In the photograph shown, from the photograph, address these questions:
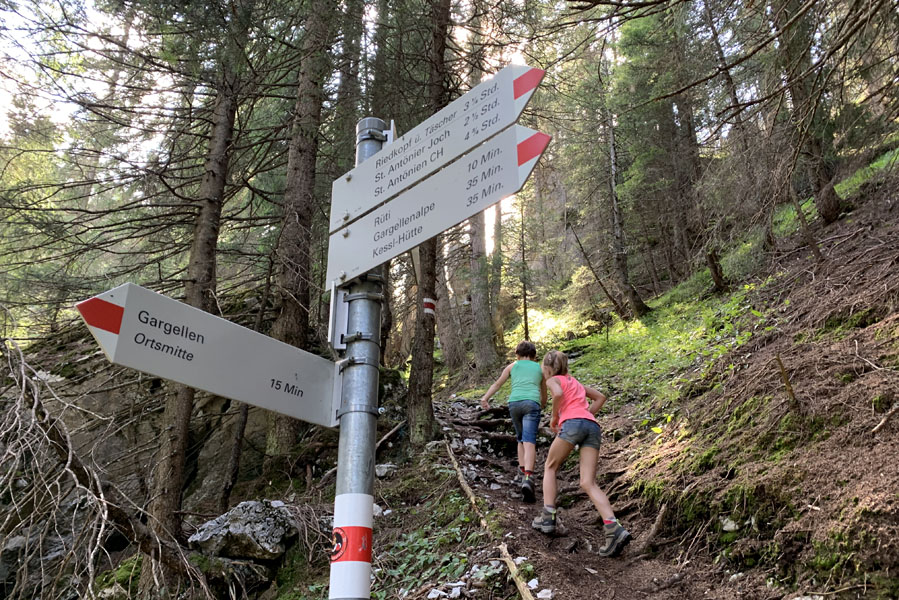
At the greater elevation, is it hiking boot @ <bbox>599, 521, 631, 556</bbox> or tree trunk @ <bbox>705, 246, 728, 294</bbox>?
tree trunk @ <bbox>705, 246, 728, 294</bbox>


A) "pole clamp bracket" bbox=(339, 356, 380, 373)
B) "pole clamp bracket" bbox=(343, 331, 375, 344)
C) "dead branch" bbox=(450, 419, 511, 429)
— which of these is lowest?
"pole clamp bracket" bbox=(339, 356, 380, 373)

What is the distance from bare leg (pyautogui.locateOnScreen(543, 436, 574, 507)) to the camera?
5223 mm

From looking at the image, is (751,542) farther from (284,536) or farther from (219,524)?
(219,524)

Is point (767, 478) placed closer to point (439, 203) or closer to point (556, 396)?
point (556, 396)

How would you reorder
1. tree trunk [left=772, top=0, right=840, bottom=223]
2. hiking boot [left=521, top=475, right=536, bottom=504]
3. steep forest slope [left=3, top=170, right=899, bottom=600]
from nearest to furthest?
steep forest slope [left=3, top=170, right=899, bottom=600] < tree trunk [left=772, top=0, right=840, bottom=223] < hiking boot [left=521, top=475, right=536, bottom=504]

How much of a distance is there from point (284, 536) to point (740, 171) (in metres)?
6.51

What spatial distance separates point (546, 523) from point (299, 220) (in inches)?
205

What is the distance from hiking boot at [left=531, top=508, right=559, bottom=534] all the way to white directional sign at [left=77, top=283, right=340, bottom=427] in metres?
3.47

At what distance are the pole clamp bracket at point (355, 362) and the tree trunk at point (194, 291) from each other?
3702 mm

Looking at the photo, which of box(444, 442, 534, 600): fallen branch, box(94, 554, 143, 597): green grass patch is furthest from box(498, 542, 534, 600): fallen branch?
box(94, 554, 143, 597): green grass patch

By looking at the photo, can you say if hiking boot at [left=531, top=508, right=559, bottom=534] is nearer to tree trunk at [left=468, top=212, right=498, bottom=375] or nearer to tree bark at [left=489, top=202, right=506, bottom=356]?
tree trunk at [left=468, top=212, right=498, bottom=375]

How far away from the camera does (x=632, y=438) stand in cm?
709

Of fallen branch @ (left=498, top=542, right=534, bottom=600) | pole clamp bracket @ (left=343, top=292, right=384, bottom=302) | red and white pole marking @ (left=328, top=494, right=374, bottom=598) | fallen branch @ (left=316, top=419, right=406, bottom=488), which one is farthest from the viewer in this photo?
fallen branch @ (left=316, top=419, right=406, bottom=488)

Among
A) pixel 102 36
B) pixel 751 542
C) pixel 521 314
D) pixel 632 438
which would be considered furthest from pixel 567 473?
pixel 521 314
